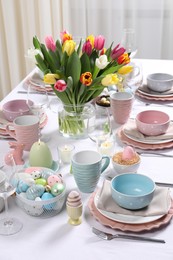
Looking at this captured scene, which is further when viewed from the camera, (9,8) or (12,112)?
(9,8)

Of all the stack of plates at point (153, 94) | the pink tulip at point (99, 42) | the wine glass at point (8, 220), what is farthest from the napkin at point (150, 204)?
the stack of plates at point (153, 94)

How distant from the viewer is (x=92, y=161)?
1219 millimetres

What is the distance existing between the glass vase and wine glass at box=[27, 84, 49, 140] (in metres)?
0.09

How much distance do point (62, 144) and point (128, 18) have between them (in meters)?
1.73

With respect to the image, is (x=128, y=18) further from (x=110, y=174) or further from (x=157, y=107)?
(x=110, y=174)

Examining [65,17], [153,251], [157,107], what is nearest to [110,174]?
[153,251]

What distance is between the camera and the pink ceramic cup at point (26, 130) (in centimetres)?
142

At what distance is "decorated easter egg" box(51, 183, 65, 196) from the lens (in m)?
1.09

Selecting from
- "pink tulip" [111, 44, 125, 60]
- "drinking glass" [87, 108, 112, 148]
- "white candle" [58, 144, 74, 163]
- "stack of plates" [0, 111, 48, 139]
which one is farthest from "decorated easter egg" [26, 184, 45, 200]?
"pink tulip" [111, 44, 125, 60]

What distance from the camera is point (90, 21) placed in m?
3.00

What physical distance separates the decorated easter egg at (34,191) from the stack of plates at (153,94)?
2.83 feet

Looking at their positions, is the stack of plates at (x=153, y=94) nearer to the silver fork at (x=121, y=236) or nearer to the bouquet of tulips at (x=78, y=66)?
the bouquet of tulips at (x=78, y=66)

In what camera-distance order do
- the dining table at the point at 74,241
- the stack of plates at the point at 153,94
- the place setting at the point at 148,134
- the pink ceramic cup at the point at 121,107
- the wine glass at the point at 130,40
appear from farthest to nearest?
the wine glass at the point at 130,40, the stack of plates at the point at 153,94, the pink ceramic cup at the point at 121,107, the place setting at the point at 148,134, the dining table at the point at 74,241

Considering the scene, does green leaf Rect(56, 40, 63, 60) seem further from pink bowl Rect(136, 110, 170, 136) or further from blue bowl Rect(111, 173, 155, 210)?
blue bowl Rect(111, 173, 155, 210)
